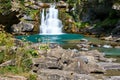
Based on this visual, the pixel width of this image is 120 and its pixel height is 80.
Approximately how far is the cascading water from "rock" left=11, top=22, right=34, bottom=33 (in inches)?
117

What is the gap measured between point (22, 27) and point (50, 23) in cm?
650

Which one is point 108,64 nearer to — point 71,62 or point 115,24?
point 71,62

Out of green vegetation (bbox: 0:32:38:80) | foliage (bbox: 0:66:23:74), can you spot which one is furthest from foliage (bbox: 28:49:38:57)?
foliage (bbox: 0:66:23:74)

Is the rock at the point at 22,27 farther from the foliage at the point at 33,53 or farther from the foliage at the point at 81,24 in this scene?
the foliage at the point at 33,53

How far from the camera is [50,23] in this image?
62031 mm

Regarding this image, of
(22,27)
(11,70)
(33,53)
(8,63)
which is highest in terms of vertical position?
(8,63)

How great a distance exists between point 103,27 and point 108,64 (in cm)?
3374

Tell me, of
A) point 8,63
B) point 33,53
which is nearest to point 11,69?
point 8,63

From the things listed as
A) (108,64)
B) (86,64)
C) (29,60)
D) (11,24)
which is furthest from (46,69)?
(11,24)

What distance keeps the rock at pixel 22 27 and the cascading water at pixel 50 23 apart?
2.96m

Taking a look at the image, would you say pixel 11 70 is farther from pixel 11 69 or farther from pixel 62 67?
pixel 62 67

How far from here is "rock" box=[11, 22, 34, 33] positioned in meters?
56.6

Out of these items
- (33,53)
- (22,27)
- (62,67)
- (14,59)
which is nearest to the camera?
(14,59)

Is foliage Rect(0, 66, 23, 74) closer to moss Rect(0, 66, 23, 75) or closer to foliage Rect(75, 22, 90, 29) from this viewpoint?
moss Rect(0, 66, 23, 75)
